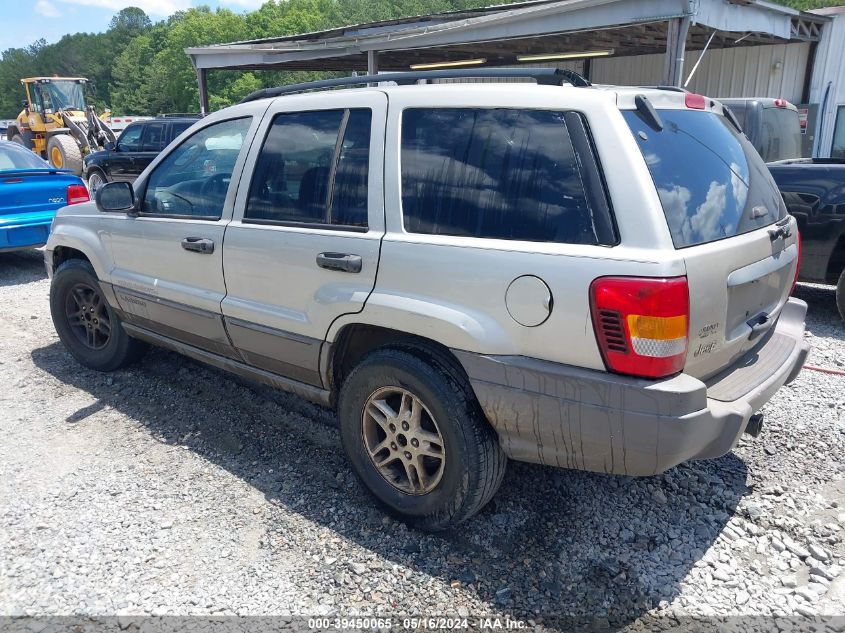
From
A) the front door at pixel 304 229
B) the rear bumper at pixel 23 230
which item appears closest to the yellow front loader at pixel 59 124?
the rear bumper at pixel 23 230

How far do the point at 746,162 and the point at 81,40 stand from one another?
127 metres

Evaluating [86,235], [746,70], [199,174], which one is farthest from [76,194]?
[746,70]

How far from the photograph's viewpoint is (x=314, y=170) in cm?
322

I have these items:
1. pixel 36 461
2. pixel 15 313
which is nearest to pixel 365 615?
pixel 36 461

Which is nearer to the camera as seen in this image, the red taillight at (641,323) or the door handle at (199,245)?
the red taillight at (641,323)

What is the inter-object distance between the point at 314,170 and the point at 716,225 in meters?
1.85

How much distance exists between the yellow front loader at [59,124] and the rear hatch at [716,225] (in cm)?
1848

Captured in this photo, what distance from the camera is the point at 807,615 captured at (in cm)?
249

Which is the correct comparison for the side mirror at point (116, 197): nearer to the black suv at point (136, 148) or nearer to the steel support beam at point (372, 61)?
the black suv at point (136, 148)

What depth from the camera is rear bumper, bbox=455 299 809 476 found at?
229 centimetres

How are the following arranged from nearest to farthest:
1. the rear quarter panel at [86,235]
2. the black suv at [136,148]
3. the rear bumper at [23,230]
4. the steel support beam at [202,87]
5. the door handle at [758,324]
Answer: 1. the door handle at [758,324]
2. the rear quarter panel at [86,235]
3. the rear bumper at [23,230]
4. the black suv at [136,148]
5. the steel support beam at [202,87]

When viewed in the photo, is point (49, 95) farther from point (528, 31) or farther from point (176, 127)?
point (528, 31)

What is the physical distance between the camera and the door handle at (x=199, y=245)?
11.8 ft

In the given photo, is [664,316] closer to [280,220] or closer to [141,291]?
[280,220]
